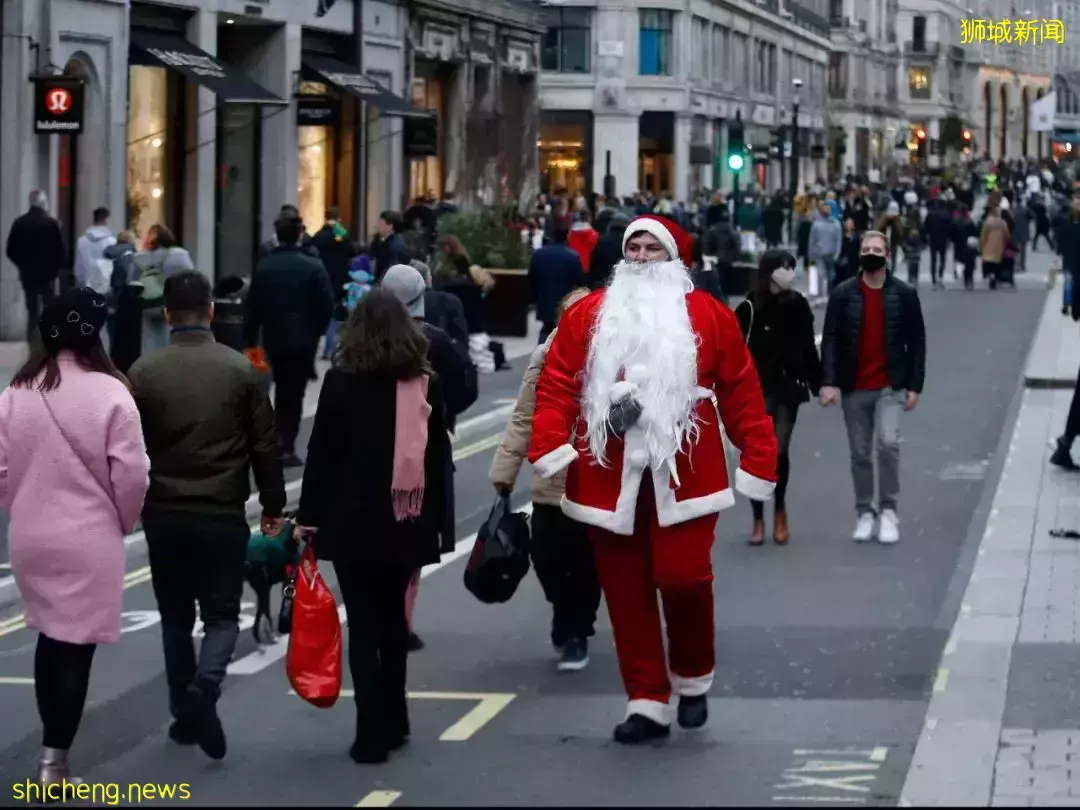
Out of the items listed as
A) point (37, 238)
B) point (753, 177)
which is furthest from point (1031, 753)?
point (753, 177)

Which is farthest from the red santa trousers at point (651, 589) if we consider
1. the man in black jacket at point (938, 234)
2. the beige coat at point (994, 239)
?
the man in black jacket at point (938, 234)

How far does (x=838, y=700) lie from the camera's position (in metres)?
9.39

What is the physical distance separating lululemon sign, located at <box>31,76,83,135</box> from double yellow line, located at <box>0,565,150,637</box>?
548 inches

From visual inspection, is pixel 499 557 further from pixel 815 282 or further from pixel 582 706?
pixel 815 282

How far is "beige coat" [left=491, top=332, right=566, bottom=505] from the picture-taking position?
371 inches

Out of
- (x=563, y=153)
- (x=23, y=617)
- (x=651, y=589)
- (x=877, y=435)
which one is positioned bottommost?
(x=23, y=617)

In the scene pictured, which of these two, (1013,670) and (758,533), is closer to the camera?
(1013,670)

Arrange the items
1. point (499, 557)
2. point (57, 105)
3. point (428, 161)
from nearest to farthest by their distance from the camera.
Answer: point (499, 557) < point (57, 105) < point (428, 161)

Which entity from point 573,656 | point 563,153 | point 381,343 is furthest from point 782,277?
point 563,153

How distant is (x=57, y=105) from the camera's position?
26.3 m

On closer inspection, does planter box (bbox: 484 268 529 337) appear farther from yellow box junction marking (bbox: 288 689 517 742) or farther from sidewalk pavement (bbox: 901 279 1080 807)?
yellow box junction marking (bbox: 288 689 517 742)

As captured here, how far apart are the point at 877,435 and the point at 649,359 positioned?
224 inches

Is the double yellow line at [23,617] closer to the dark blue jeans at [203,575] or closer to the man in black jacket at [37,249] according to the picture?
the dark blue jeans at [203,575]

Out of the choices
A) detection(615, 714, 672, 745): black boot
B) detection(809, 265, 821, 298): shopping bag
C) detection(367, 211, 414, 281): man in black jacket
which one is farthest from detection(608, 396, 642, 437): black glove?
detection(809, 265, 821, 298): shopping bag
